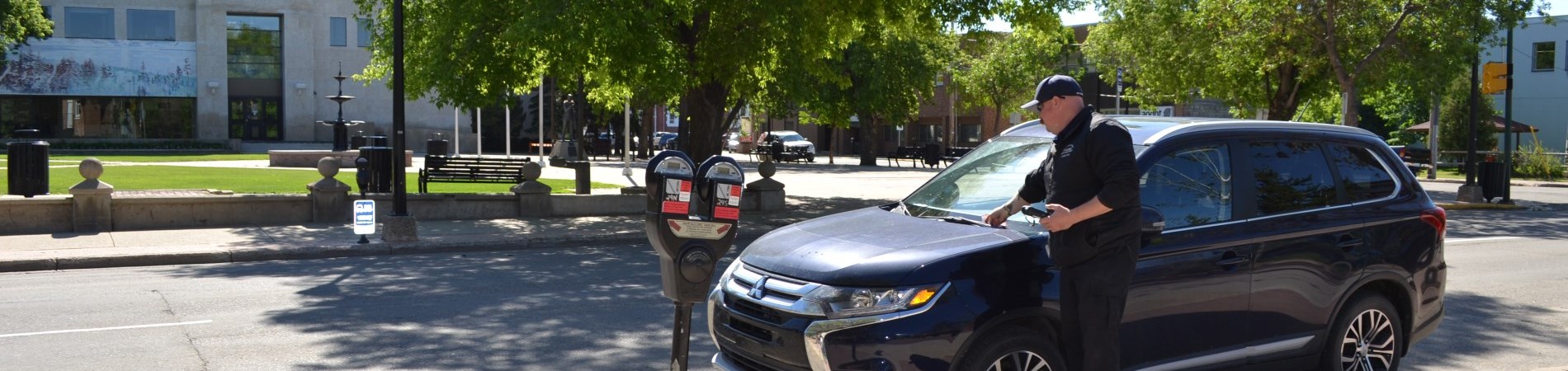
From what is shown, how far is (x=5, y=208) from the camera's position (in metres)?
14.4

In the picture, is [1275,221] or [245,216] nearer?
[1275,221]

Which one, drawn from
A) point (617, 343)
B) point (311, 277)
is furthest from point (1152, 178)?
point (311, 277)

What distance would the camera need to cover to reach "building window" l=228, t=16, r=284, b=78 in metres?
51.1

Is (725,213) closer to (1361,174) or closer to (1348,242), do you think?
(1348,242)

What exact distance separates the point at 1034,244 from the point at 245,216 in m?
13.6

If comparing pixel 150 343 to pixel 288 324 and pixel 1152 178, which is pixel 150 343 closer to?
pixel 288 324

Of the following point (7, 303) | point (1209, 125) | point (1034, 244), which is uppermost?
point (1209, 125)

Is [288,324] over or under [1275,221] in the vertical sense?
under

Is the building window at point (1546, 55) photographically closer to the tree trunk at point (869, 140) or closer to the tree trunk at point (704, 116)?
the tree trunk at point (869, 140)

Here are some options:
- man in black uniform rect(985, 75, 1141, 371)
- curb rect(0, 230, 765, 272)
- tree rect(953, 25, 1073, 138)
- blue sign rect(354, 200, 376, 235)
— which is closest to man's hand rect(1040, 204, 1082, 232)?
man in black uniform rect(985, 75, 1141, 371)

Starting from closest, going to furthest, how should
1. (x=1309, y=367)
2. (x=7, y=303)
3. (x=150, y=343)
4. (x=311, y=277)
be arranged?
(x=1309, y=367) < (x=150, y=343) < (x=7, y=303) < (x=311, y=277)

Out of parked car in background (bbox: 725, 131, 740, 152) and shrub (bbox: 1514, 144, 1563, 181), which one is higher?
parked car in background (bbox: 725, 131, 740, 152)

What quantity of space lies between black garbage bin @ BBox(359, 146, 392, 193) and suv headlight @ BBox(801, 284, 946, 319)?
15.4m

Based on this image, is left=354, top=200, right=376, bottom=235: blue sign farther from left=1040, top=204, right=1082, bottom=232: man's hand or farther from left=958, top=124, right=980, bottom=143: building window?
left=958, top=124, right=980, bottom=143: building window
